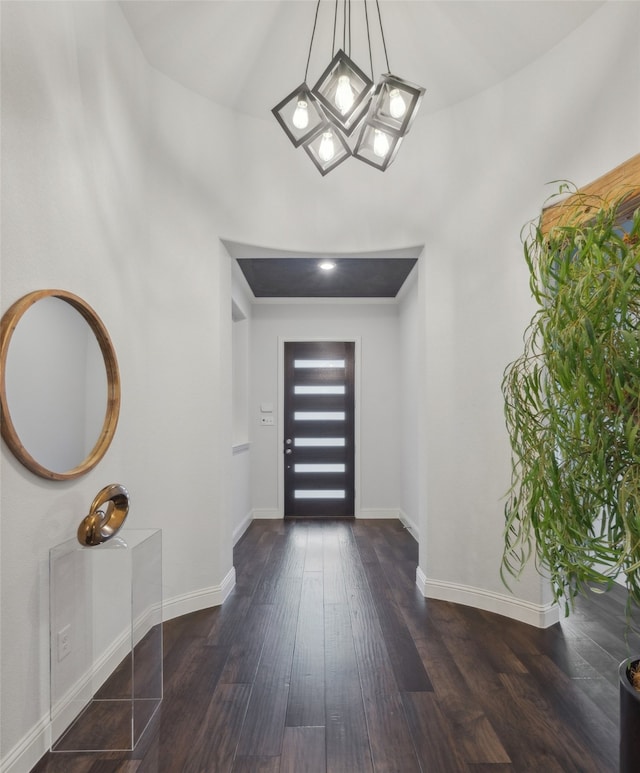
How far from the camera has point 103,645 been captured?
1915 mm

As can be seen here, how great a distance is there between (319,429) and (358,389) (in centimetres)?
65

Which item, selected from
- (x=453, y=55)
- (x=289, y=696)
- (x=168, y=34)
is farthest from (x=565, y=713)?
(x=168, y=34)

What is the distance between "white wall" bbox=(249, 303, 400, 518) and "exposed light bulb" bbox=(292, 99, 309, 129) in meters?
3.43

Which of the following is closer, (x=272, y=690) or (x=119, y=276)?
(x=272, y=690)

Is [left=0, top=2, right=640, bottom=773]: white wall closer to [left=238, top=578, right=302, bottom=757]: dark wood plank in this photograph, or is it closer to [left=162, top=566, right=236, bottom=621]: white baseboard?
[left=162, top=566, right=236, bottom=621]: white baseboard

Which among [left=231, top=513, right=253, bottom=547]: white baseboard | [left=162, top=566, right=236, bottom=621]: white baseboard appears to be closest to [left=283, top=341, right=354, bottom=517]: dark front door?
[left=231, top=513, right=253, bottom=547]: white baseboard

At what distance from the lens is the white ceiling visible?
2.40 metres

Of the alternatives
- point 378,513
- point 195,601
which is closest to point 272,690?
point 195,601

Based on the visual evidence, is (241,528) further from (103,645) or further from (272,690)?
(103,645)

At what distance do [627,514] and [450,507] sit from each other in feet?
6.65

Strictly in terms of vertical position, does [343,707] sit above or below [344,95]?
below

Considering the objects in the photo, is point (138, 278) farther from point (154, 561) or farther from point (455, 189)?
point (455, 189)

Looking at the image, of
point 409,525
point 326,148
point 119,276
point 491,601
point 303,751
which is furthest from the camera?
point 409,525

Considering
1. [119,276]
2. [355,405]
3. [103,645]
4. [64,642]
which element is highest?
[119,276]
